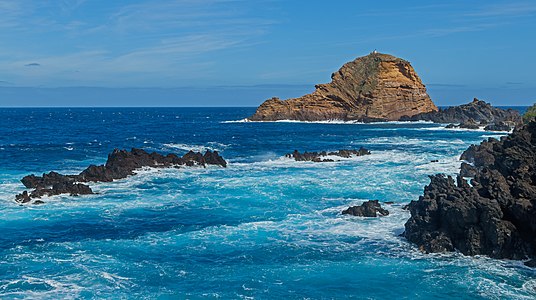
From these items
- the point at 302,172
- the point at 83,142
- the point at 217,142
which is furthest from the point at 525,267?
the point at 83,142

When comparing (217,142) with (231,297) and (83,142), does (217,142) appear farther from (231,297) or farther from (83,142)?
(231,297)

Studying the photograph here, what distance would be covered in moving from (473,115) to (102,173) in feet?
344

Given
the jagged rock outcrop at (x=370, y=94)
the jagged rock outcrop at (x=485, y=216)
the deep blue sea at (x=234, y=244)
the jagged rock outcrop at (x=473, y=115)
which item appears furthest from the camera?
the jagged rock outcrop at (x=370, y=94)

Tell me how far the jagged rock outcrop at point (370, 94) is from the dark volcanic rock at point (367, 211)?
109 m

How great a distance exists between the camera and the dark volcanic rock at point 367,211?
33500mm

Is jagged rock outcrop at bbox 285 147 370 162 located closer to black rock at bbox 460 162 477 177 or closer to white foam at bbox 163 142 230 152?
white foam at bbox 163 142 230 152

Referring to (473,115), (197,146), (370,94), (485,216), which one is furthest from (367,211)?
(370,94)

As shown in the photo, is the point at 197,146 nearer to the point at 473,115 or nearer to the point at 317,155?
the point at 317,155

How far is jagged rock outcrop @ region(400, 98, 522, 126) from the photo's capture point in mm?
128250

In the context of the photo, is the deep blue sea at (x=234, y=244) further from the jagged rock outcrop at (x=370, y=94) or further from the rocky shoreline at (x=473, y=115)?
the jagged rock outcrop at (x=370, y=94)

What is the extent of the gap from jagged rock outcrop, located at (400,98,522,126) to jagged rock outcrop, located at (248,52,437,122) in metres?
4.63

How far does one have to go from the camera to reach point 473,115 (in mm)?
131500

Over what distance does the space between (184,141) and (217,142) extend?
6.85 metres

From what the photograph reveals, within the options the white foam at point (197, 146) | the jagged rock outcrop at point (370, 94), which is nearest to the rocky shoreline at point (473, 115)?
the jagged rock outcrop at point (370, 94)
